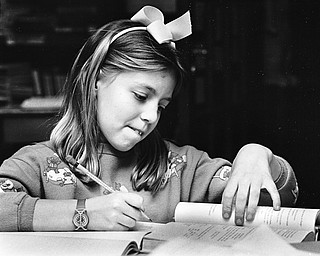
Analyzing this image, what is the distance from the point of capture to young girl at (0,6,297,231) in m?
0.91

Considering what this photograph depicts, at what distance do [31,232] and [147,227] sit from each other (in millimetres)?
159

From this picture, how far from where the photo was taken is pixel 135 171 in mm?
977

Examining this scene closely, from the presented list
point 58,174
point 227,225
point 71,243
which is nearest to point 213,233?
point 227,225

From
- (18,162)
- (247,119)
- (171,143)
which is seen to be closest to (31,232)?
(18,162)

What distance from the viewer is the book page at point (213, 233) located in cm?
75

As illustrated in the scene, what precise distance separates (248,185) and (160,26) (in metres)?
0.28

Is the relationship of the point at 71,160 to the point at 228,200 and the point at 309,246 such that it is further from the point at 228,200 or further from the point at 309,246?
the point at 309,246

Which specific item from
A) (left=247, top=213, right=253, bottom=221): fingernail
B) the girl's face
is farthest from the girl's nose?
(left=247, top=213, right=253, bottom=221): fingernail

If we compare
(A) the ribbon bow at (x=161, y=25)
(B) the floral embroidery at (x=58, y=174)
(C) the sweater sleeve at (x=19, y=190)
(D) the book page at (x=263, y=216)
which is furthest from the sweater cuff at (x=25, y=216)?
(A) the ribbon bow at (x=161, y=25)

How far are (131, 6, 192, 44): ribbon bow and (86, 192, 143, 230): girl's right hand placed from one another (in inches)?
10.2

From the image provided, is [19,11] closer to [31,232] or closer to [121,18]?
[121,18]

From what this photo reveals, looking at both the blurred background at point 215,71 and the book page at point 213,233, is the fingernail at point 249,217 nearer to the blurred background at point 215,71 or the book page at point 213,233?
the book page at point 213,233

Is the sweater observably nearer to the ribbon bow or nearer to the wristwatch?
the wristwatch

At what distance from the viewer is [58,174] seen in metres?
0.95
